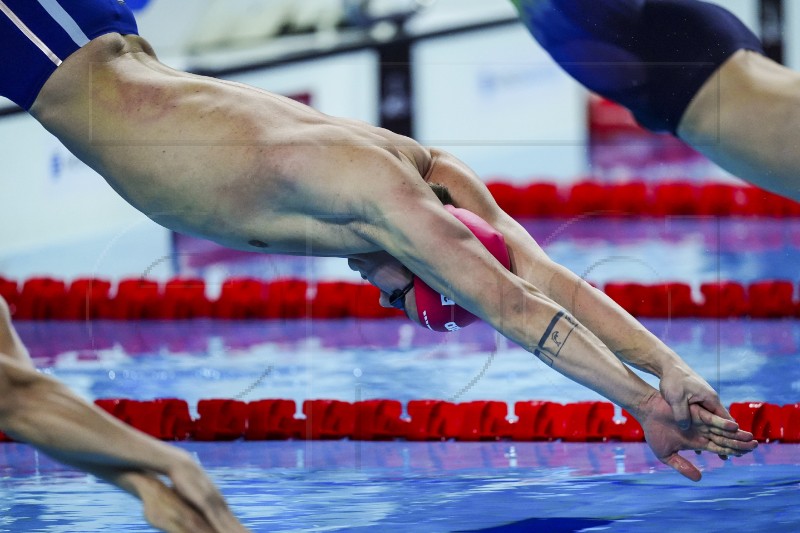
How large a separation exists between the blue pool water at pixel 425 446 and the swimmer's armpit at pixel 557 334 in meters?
0.40

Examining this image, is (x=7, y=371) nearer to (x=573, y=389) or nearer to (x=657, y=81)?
(x=657, y=81)

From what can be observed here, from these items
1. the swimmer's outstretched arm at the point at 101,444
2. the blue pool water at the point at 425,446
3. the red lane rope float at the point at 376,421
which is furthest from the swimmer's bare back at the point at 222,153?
the red lane rope float at the point at 376,421

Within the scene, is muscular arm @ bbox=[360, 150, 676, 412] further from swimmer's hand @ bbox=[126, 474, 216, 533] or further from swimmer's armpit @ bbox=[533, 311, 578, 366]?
swimmer's hand @ bbox=[126, 474, 216, 533]

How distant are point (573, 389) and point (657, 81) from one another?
1223 millimetres

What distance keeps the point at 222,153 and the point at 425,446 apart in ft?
4.41

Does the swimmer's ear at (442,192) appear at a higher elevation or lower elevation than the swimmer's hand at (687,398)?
higher

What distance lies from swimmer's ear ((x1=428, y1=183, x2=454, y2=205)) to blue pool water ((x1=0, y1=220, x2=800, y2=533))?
754 mm

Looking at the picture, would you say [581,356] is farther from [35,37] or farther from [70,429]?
[35,37]

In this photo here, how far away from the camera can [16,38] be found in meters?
3.02

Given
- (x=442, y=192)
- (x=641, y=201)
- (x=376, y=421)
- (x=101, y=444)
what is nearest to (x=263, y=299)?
(x=376, y=421)

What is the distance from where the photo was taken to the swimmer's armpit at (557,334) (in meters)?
2.86

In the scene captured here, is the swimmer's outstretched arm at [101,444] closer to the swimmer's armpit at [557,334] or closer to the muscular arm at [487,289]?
the muscular arm at [487,289]

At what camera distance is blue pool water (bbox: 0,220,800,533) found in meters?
3.00

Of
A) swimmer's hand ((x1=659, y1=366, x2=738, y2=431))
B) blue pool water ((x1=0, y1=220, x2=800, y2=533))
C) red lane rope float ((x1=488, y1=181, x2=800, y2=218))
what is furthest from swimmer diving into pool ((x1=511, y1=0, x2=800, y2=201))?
red lane rope float ((x1=488, y1=181, x2=800, y2=218))
